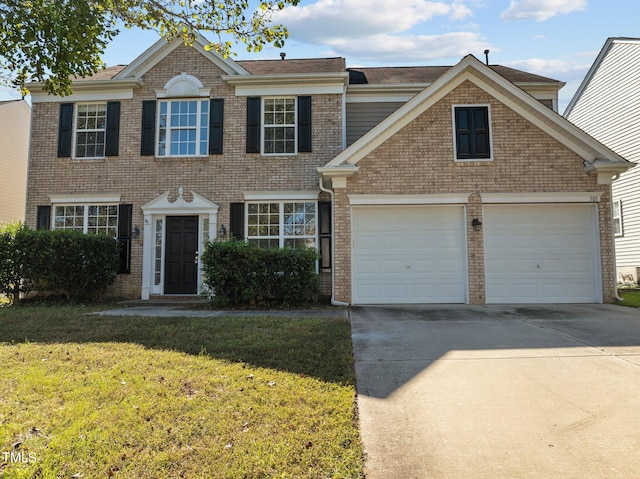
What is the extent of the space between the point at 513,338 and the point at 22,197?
2191cm

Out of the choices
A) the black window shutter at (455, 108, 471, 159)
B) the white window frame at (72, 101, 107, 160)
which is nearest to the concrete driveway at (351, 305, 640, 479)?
the black window shutter at (455, 108, 471, 159)

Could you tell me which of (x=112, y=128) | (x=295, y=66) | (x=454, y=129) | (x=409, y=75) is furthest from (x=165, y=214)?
(x=409, y=75)

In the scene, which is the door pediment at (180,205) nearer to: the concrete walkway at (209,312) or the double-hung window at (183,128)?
the double-hung window at (183,128)

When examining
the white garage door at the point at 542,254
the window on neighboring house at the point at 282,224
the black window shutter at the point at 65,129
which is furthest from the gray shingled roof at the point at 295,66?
the white garage door at the point at 542,254

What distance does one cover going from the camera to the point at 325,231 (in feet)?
35.1

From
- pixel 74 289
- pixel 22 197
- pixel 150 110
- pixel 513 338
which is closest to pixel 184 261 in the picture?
pixel 74 289

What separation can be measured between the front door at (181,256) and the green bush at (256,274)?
214cm

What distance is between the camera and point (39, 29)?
6016 mm

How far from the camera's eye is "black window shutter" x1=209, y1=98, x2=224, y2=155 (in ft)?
36.8

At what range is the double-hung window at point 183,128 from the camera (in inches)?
448

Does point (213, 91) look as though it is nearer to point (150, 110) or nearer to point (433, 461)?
point (150, 110)

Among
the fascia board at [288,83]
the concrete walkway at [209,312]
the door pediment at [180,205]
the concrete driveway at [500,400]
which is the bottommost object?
the concrete driveway at [500,400]

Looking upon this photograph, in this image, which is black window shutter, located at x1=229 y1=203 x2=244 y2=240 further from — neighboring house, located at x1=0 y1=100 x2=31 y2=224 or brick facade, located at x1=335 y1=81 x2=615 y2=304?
neighboring house, located at x1=0 y1=100 x2=31 y2=224

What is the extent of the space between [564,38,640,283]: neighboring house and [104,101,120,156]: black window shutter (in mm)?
16458
